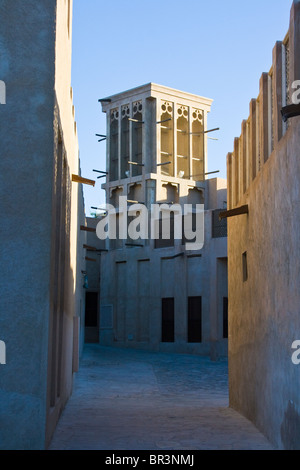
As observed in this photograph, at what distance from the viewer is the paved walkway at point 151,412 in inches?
312

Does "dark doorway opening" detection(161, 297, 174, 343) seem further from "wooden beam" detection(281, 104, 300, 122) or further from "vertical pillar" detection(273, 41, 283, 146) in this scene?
"wooden beam" detection(281, 104, 300, 122)

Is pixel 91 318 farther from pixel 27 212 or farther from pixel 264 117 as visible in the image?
pixel 27 212

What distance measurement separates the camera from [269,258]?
844cm

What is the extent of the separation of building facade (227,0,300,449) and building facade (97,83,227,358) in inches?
545

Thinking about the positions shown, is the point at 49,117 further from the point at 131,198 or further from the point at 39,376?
the point at 131,198

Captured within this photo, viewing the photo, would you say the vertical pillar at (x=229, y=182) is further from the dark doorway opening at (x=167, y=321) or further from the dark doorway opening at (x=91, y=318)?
the dark doorway opening at (x=91, y=318)

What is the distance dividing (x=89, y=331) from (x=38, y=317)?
2897 centimetres

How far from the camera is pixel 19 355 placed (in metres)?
6.50

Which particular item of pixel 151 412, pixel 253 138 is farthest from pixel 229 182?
pixel 151 412

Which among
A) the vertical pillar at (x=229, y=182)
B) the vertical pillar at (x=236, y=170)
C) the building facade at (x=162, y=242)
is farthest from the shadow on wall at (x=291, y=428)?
the building facade at (x=162, y=242)

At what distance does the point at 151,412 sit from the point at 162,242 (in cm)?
1882

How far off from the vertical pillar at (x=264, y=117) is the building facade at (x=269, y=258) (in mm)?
14

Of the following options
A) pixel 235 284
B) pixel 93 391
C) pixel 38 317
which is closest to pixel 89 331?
pixel 93 391

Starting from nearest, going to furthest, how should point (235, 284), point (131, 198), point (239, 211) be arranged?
point (239, 211), point (235, 284), point (131, 198)
